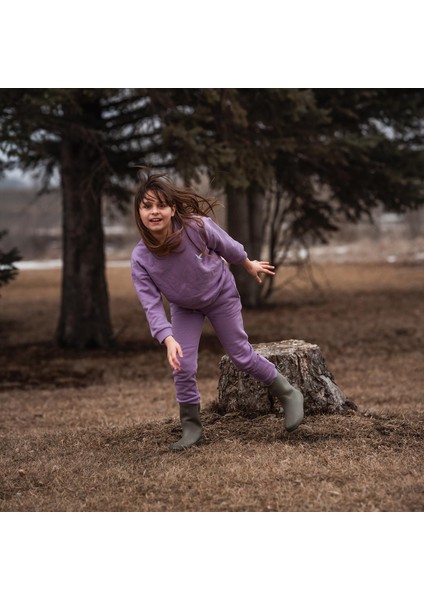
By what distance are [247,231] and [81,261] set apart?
5.22 metres

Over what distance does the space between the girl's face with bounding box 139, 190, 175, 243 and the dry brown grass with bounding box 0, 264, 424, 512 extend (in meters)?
1.38

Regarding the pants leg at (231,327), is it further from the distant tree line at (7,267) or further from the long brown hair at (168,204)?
the distant tree line at (7,267)

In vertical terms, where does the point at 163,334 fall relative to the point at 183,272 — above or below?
below

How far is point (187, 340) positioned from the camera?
15.9ft

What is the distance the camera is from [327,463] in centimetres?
459

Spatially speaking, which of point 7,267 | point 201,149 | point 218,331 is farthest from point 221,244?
point 7,267

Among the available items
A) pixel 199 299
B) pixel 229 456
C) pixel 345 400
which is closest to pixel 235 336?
pixel 199 299

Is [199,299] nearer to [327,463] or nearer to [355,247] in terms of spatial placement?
[327,463]

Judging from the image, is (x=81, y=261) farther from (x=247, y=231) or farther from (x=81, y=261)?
(x=247, y=231)

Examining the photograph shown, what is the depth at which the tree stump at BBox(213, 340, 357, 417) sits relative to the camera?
562 cm

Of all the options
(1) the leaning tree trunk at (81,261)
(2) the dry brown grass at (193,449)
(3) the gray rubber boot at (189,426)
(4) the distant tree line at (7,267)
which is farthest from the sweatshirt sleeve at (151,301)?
(1) the leaning tree trunk at (81,261)

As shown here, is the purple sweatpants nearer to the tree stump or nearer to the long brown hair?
the long brown hair

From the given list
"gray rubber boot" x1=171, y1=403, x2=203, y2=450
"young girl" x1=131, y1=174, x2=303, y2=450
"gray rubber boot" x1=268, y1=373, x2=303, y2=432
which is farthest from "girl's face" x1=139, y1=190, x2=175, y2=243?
"gray rubber boot" x1=268, y1=373, x2=303, y2=432

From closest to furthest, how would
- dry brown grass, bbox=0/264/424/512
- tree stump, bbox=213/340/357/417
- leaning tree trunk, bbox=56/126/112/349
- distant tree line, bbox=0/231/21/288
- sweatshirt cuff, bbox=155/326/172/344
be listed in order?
1. dry brown grass, bbox=0/264/424/512
2. sweatshirt cuff, bbox=155/326/172/344
3. tree stump, bbox=213/340/357/417
4. distant tree line, bbox=0/231/21/288
5. leaning tree trunk, bbox=56/126/112/349
